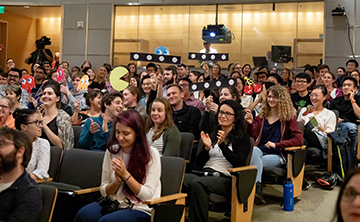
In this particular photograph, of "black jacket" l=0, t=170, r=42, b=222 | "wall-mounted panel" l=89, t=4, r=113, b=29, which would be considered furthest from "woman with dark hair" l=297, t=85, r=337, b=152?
"wall-mounted panel" l=89, t=4, r=113, b=29

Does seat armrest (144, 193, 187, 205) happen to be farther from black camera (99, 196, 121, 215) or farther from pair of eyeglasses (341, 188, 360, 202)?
pair of eyeglasses (341, 188, 360, 202)

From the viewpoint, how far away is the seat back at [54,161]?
2947 millimetres

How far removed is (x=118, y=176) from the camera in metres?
2.34

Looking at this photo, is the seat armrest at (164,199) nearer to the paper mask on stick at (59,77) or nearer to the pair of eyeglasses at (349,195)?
the pair of eyeglasses at (349,195)

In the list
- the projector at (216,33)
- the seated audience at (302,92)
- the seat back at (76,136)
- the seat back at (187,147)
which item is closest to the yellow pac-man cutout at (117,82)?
the seat back at (76,136)

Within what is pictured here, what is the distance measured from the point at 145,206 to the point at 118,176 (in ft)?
0.89

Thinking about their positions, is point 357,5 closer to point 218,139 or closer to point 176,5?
point 176,5

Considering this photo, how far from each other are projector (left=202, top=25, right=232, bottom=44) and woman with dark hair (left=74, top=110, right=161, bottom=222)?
6.86 metres

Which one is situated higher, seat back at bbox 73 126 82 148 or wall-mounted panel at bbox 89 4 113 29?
wall-mounted panel at bbox 89 4 113 29

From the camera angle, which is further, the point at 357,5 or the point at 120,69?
the point at 357,5

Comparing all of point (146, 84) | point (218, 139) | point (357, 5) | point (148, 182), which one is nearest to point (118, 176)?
point (148, 182)

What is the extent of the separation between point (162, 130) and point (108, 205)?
1.21 m

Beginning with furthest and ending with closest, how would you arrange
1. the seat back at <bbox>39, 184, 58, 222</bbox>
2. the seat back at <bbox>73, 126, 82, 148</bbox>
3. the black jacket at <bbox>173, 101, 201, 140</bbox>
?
the black jacket at <bbox>173, 101, 201, 140</bbox>
the seat back at <bbox>73, 126, 82, 148</bbox>
the seat back at <bbox>39, 184, 58, 222</bbox>

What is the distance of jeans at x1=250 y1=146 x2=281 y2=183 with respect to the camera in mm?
3657
